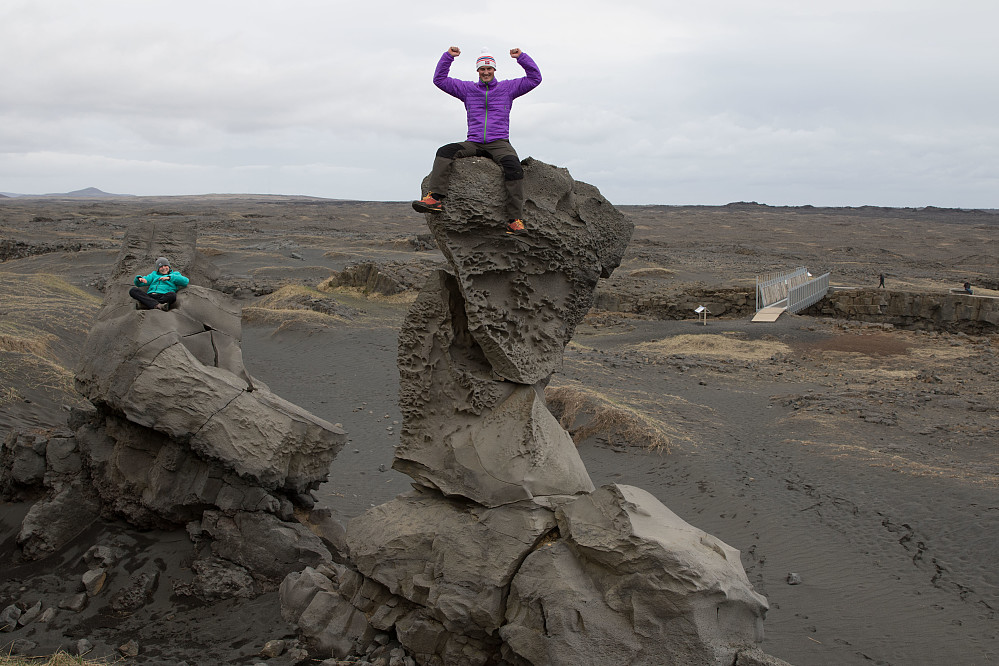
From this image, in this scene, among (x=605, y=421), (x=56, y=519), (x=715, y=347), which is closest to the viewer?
(x=56, y=519)

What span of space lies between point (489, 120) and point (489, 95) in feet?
0.57

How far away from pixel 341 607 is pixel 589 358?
12.3 meters

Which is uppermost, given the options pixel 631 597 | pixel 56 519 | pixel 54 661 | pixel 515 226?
pixel 515 226

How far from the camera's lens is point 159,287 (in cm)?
717

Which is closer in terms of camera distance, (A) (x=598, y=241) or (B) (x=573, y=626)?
(B) (x=573, y=626)

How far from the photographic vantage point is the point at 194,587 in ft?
20.2

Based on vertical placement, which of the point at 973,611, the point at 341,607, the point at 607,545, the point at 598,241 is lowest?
the point at 973,611

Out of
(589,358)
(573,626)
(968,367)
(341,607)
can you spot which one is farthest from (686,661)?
(968,367)

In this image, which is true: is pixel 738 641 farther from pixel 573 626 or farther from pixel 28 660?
pixel 28 660

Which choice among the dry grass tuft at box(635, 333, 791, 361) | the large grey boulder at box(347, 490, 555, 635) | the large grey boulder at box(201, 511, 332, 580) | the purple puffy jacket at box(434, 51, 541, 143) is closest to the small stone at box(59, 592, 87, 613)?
the large grey boulder at box(201, 511, 332, 580)

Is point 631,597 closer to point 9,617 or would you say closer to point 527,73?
point 527,73

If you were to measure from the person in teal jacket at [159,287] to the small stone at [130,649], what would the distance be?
3.05 metres

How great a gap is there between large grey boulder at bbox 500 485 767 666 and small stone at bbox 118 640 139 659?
2982 millimetres

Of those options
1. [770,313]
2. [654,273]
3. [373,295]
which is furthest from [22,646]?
[654,273]
